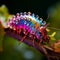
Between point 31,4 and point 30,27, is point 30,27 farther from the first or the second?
point 31,4

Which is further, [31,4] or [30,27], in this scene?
[31,4]

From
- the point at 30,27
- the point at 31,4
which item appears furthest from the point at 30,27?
the point at 31,4

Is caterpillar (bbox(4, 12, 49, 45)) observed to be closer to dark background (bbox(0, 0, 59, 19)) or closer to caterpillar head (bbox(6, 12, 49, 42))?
caterpillar head (bbox(6, 12, 49, 42))

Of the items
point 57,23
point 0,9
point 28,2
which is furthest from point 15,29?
point 28,2

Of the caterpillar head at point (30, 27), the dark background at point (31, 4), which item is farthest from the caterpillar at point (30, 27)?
the dark background at point (31, 4)

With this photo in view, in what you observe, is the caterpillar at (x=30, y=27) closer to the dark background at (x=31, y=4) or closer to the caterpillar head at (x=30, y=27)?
the caterpillar head at (x=30, y=27)

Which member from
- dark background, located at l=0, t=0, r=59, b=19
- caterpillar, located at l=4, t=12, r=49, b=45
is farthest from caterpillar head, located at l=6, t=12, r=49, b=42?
dark background, located at l=0, t=0, r=59, b=19

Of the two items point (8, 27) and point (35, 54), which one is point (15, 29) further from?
point (35, 54)

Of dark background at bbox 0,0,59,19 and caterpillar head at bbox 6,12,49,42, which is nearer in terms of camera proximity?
caterpillar head at bbox 6,12,49,42
